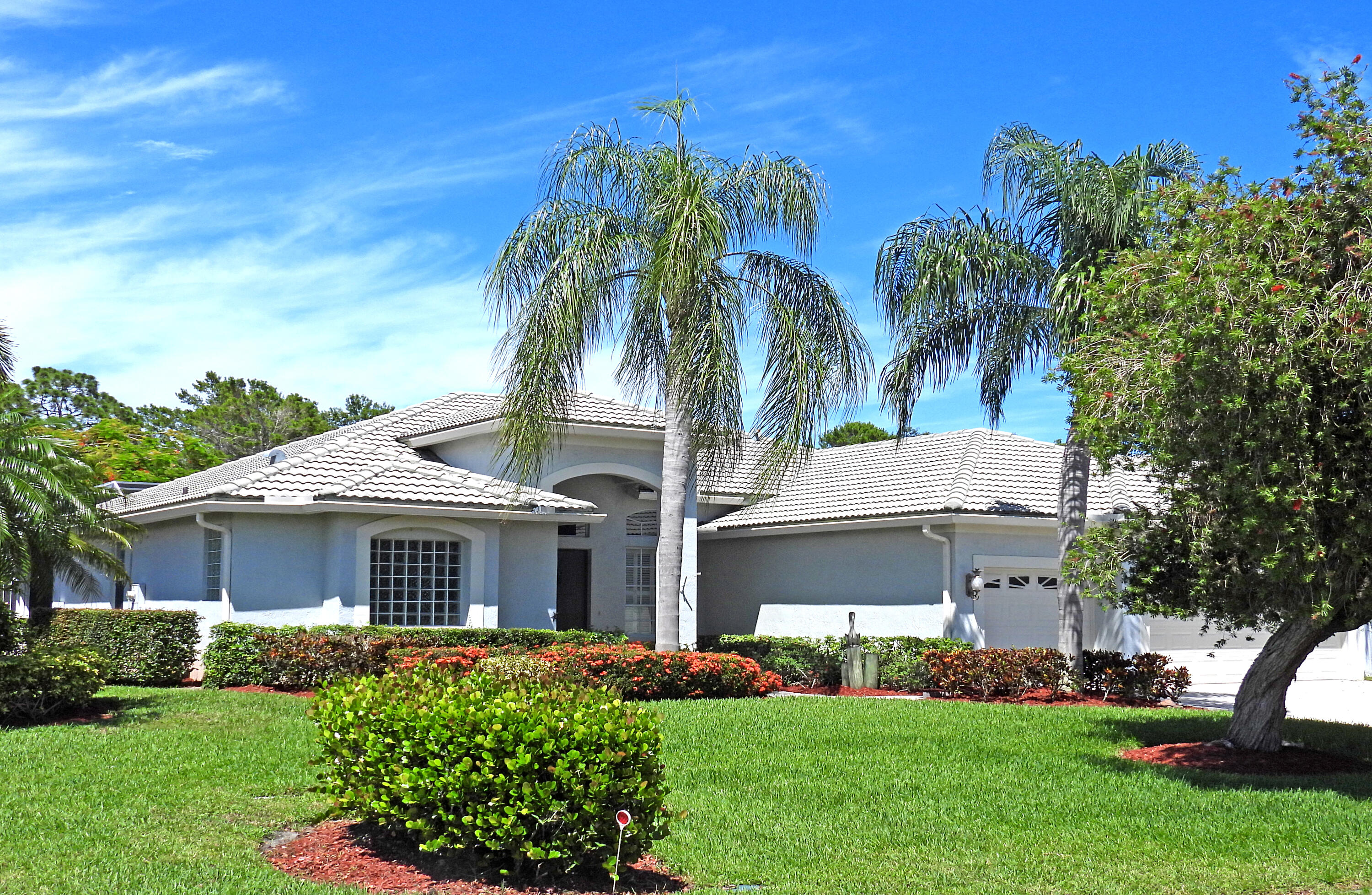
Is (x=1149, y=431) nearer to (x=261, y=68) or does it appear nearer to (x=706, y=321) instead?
(x=706, y=321)

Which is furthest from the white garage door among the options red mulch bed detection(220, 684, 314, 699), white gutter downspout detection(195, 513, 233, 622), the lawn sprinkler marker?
the lawn sprinkler marker

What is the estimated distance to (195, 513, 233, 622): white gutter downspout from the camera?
58.4 ft

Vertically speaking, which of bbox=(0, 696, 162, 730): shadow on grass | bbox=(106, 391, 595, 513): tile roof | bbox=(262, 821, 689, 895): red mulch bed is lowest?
bbox=(0, 696, 162, 730): shadow on grass

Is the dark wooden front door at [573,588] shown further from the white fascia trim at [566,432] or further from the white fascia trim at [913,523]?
the white fascia trim at [913,523]

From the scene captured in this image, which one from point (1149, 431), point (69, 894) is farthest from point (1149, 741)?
point (69, 894)

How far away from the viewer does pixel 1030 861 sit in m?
7.67

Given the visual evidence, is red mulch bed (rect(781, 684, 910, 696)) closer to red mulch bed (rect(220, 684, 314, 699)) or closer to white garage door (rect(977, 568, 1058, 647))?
white garage door (rect(977, 568, 1058, 647))

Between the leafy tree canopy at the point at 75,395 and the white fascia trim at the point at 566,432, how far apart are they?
1444 inches

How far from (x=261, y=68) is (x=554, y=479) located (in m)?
9.39

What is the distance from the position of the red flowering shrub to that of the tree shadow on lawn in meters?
4.79

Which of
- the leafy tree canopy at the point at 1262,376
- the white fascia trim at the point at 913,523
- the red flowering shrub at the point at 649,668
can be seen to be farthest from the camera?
the white fascia trim at the point at 913,523

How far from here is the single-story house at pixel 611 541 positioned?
18250 millimetres

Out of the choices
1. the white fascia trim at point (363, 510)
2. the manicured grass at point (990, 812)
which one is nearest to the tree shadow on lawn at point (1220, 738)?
the manicured grass at point (990, 812)

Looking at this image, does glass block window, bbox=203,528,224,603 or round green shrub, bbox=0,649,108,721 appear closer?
round green shrub, bbox=0,649,108,721
